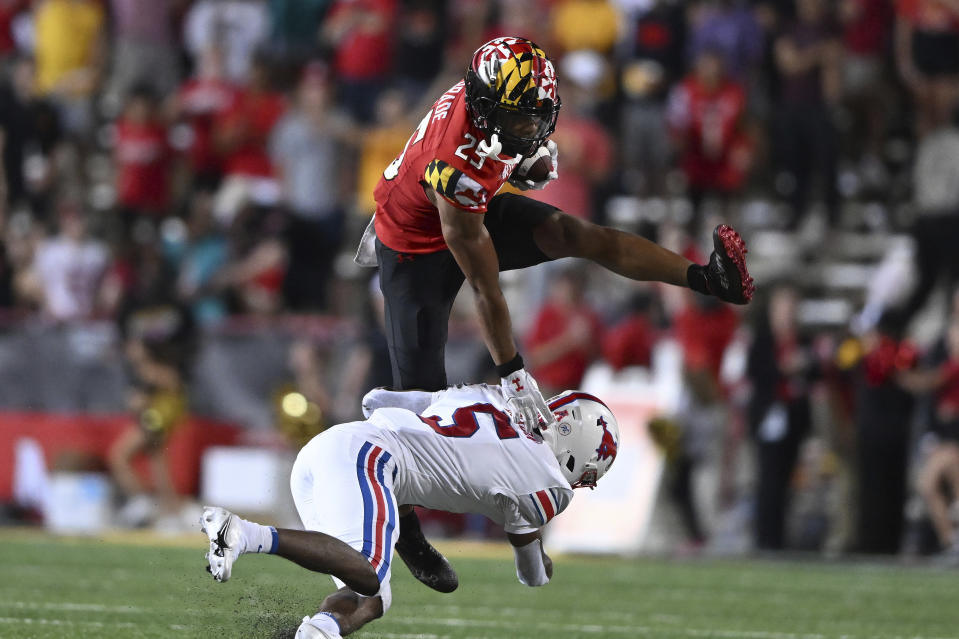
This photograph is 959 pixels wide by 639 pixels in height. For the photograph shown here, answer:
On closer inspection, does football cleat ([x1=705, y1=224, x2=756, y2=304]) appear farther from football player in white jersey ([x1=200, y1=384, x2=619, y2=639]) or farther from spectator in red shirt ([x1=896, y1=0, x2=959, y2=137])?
spectator in red shirt ([x1=896, y1=0, x2=959, y2=137])

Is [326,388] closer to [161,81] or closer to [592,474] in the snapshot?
[161,81]

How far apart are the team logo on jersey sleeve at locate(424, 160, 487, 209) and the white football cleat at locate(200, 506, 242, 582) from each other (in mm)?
1651

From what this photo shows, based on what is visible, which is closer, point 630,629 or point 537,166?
point 537,166

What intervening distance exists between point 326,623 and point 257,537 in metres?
0.47

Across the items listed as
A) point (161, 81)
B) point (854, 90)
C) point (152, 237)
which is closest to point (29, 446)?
point (152, 237)

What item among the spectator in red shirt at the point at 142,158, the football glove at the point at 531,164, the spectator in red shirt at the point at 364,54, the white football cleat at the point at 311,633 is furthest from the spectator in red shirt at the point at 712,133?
the white football cleat at the point at 311,633

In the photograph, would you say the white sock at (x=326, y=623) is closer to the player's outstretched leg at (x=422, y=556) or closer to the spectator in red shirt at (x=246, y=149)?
the player's outstretched leg at (x=422, y=556)

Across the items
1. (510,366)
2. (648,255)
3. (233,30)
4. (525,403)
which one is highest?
(233,30)

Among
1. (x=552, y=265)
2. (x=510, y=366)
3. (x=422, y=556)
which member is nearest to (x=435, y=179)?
(x=510, y=366)

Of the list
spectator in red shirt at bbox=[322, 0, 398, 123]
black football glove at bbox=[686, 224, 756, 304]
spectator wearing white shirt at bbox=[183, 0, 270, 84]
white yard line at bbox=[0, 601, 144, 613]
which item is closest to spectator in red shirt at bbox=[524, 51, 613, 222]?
spectator in red shirt at bbox=[322, 0, 398, 123]

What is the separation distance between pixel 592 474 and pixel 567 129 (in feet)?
22.2

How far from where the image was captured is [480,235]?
5.84 meters

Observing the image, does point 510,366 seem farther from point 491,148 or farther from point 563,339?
point 563,339

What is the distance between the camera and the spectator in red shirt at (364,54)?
13.6 metres
